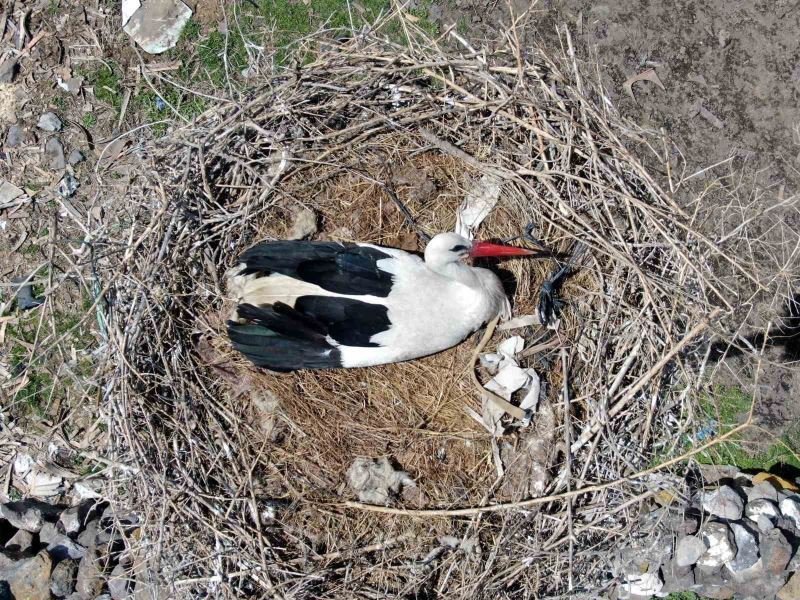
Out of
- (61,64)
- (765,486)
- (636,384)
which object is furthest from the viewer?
(61,64)

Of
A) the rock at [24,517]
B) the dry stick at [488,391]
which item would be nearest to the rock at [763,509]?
the dry stick at [488,391]

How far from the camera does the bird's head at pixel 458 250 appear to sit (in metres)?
3.25

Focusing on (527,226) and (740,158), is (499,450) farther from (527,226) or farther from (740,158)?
(740,158)

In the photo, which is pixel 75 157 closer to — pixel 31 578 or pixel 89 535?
pixel 89 535

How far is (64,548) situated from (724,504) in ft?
9.44

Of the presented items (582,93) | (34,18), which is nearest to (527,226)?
(582,93)

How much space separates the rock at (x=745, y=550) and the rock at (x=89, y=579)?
270 centimetres

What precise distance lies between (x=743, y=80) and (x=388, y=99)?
196 cm

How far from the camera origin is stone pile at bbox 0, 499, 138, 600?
3250mm

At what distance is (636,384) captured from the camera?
320 cm

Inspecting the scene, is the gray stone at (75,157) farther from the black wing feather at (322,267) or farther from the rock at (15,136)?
the black wing feather at (322,267)

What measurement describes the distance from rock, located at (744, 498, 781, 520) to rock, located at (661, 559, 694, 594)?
38 centimetres

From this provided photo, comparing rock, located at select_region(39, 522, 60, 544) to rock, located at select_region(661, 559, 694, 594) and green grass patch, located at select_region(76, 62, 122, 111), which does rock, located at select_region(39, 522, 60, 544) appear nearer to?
green grass patch, located at select_region(76, 62, 122, 111)

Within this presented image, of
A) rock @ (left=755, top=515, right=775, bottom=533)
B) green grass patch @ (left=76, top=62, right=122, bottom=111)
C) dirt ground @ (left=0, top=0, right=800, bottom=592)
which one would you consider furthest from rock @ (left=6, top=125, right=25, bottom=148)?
rock @ (left=755, top=515, right=775, bottom=533)
